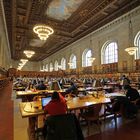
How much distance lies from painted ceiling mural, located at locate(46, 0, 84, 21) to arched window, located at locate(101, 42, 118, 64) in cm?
580

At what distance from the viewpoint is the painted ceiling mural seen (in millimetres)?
10375

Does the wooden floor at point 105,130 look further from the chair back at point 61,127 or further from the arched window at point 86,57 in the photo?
the arched window at point 86,57

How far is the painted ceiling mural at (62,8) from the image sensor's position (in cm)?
1038

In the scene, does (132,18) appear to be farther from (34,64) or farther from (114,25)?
(34,64)

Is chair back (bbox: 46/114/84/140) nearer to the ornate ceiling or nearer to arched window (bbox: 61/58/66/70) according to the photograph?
the ornate ceiling

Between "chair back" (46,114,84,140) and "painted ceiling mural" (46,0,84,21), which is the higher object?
"painted ceiling mural" (46,0,84,21)

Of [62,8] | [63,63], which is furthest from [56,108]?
[63,63]

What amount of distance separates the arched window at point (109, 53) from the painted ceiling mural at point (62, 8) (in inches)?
228

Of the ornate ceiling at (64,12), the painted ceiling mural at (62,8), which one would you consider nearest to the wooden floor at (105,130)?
the ornate ceiling at (64,12)

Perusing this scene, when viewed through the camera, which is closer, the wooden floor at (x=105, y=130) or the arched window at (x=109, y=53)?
→ the wooden floor at (x=105, y=130)

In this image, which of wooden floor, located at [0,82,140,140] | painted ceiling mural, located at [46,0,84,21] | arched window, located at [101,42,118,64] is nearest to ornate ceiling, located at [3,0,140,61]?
painted ceiling mural, located at [46,0,84,21]

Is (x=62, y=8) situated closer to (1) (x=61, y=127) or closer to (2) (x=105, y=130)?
(2) (x=105, y=130)

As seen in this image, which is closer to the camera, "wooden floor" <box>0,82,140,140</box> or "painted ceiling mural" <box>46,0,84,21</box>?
"wooden floor" <box>0,82,140,140</box>

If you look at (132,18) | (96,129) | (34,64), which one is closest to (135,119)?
(96,129)
